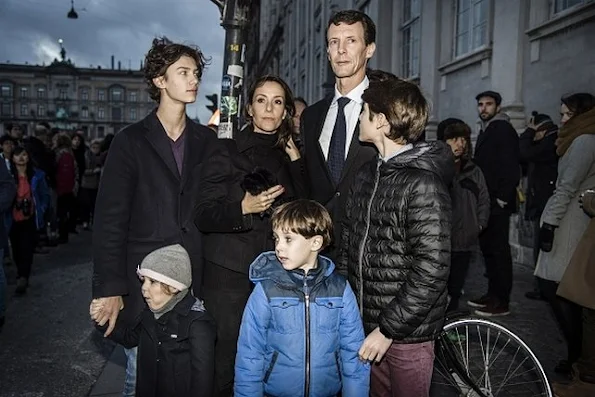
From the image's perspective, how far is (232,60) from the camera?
5051mm

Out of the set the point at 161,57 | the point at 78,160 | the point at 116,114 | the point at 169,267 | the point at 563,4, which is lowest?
the point at 169,267

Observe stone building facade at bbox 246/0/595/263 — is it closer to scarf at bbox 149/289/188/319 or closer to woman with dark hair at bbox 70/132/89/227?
scarf at bbox 149/289/188/319

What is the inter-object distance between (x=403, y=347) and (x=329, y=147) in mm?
1213

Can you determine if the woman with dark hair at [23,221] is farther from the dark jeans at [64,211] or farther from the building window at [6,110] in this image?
the building window at [6,110]

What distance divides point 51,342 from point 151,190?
124 inches

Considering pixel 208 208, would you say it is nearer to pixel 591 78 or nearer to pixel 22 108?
pixel 591 78

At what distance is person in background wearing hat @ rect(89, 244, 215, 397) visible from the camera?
8.43 ft

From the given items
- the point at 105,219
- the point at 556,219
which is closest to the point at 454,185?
the point at 556,219

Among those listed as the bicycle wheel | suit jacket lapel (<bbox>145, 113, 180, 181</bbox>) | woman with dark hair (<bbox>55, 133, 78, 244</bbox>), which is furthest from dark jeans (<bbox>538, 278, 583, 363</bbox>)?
woman with dark hair (<bbox>55, 133, 78, 244</bbox>)

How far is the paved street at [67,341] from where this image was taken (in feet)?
14.0

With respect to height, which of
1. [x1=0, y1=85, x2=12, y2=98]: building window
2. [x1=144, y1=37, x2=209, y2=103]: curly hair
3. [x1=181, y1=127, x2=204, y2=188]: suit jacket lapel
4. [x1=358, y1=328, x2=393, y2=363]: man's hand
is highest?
[x1=0, y1=85, x2=12, y2=98]: building window

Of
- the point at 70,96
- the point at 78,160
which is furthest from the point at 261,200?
the point at 70,96

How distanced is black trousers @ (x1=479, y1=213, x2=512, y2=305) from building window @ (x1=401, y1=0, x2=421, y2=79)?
7639mm

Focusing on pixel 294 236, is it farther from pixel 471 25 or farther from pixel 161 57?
pixel 471 25
